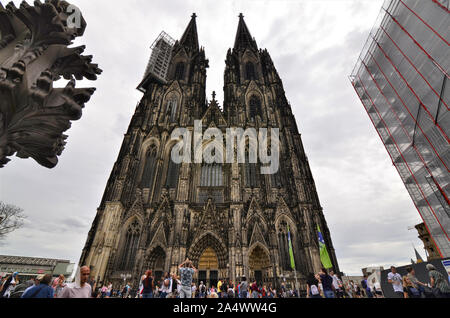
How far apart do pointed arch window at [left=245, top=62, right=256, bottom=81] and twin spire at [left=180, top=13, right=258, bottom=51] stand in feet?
11.8

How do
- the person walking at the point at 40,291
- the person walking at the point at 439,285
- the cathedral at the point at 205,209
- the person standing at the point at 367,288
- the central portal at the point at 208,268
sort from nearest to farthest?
Answer: 1. the person walking at the point at 40,291
2. the person walking at the point at 439,285
3. the person standing at the point at 367,288
4. the cathedral at the point at 205,209
5. the central portal at the point at 208,268

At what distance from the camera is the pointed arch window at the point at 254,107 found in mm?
22727

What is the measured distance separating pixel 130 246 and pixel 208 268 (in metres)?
6.23

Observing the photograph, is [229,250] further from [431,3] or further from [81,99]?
[431,3]

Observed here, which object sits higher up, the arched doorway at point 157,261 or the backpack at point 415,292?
the arched doorway at point 157,261

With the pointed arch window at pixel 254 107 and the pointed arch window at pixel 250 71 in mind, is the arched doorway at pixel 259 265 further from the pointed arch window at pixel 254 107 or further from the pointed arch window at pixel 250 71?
the pointed arch window at pixel 250 71

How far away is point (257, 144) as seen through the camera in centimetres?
2000

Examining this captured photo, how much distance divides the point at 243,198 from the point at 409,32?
49.9 feet

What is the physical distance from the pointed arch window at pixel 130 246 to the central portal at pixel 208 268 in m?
5.07

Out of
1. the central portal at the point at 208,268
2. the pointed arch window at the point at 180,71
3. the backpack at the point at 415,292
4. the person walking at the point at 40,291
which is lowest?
the backpack at the point at 415,292

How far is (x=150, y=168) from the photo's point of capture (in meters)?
18.9

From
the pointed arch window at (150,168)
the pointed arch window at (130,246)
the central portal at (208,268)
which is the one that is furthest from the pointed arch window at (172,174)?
the central portal at (208,268)

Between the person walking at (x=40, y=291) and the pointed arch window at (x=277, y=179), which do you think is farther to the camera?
the pointed arch window at (x=277, y=179)

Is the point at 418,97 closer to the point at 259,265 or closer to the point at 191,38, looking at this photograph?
the point at 259,265
